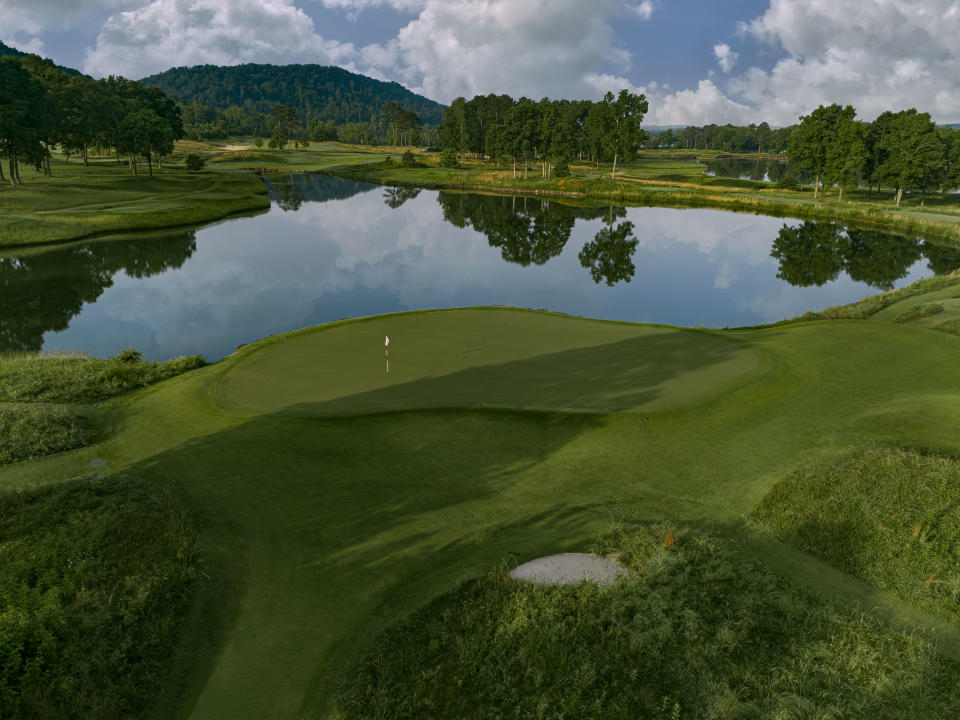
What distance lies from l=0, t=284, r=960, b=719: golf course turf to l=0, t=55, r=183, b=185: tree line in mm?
68025

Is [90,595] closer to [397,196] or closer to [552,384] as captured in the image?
[552,384]

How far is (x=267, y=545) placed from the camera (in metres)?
9.92

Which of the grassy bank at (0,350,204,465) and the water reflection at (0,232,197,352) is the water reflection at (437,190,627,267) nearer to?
the water reflection at (0,232,197,352)

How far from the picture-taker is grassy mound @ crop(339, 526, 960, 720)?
7.02 meters

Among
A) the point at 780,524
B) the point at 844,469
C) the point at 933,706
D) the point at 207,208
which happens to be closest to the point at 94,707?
the point at 933,706

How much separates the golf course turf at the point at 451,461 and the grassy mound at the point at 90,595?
18.8 inches

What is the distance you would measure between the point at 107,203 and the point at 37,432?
202ft

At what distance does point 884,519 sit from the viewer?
35.2ft

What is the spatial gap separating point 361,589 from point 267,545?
89.7 inches

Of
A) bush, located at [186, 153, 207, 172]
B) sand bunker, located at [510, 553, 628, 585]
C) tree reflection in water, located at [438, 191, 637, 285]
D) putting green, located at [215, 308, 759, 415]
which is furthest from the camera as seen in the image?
bush, located at [186, 153, 207, 172]

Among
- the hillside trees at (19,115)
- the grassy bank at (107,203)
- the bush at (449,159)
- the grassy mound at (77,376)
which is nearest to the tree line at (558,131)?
the bush at (449,159)

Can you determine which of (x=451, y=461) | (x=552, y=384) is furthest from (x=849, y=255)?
(x=451, y=461)

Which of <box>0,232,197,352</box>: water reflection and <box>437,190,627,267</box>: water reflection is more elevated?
<box>437,190,627,267</box>: water reflection

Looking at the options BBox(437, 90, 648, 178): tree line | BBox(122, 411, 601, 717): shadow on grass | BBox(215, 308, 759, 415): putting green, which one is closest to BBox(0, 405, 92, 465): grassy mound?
BBox(122, 411, 601, 717): shadow on grass
